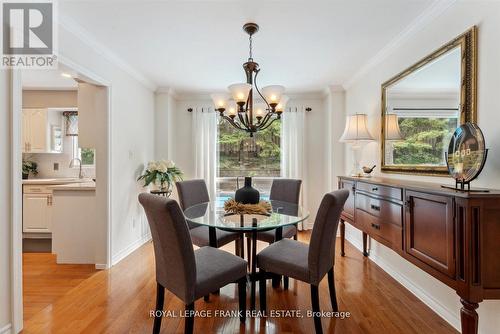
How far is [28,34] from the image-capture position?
81.6 inches

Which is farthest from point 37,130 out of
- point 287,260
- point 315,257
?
point 315,257

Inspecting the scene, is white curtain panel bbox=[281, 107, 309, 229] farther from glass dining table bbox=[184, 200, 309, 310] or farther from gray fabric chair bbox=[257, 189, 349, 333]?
gray fabric chair bbox=[257, 189, 349, 333]

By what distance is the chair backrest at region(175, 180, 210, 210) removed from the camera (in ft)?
9.59

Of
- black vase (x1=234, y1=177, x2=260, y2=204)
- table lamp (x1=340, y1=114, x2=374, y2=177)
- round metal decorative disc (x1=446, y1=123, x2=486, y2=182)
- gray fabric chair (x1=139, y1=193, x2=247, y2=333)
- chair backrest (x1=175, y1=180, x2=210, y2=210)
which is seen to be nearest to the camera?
round metal decorative disc (x1=446, y1=123, x2=486, y2=182)

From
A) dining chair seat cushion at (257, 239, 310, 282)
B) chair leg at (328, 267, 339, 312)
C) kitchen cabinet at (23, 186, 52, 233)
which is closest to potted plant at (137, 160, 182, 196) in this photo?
kitchen cabinet at (23, 186, 52, 233)

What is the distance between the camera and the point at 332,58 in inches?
121

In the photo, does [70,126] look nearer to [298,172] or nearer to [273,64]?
[273,64]

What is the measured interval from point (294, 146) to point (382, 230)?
2.51 metres

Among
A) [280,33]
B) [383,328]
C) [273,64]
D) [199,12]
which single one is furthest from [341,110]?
[383,328]

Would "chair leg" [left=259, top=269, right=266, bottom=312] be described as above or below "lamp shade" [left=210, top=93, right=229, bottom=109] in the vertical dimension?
below

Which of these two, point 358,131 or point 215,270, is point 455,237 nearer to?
point 215,270

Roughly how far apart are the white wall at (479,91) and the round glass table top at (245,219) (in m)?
1.19

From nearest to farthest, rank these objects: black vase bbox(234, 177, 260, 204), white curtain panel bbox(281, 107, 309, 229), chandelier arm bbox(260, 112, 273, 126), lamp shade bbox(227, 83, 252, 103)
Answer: lamp shade bbox(227, 83, 252, 103), black vase bbox(234, 177, 260, 204), chandelier arm bbox(260, 112, 273, 126), white curtain panel bbox(281, 107, 309, 229)

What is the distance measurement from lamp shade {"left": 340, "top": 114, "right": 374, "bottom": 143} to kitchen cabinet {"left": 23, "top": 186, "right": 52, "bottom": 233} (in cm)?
422
